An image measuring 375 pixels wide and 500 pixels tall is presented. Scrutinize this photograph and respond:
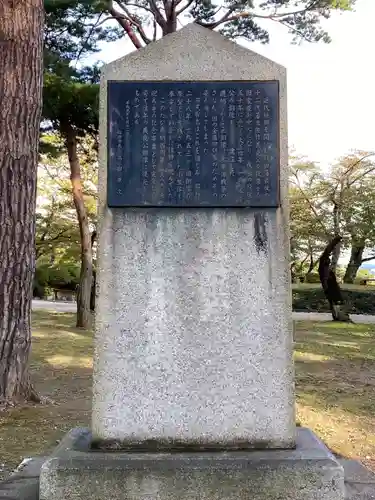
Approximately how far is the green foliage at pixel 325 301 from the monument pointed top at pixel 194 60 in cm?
1905

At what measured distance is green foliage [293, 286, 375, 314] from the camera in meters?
21.4

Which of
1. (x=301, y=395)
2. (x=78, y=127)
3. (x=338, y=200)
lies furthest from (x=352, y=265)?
(x=301, y=395)

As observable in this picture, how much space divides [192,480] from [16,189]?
3.39 meters

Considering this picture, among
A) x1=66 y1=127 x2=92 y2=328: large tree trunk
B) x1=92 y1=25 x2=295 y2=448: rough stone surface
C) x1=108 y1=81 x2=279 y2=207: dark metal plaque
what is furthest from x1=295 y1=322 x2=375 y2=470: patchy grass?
x1=66 y1=127 x2=92 y2=328: large tree trunk

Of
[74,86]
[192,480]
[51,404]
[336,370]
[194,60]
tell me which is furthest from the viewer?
[74,86]

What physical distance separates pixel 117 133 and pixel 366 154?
15.4m

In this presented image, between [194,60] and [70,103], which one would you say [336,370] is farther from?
[70,103]

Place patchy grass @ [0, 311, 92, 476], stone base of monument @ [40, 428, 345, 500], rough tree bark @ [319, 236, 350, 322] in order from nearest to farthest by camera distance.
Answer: stone base of monument @ [40, 428, 345, 500]
patchy grass @ [0, 311, 92, 476]
rough tree bark @ [319, 236, 350, 322]

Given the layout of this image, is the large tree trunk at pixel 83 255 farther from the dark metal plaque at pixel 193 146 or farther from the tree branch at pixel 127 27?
the dark metal plaque at pixel 193 146

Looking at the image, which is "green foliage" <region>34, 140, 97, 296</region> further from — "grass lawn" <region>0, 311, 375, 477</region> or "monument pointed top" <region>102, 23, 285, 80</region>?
"monument pointed top" <region>102, 23, 285, 80</region>

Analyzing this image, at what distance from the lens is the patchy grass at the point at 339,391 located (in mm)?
4449

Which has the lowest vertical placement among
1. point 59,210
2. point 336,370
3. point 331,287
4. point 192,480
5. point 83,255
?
point 336,370

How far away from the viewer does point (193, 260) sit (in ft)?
9.68

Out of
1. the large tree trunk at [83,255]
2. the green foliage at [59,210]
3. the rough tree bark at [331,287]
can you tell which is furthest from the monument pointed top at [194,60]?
the green foliage at [59,210]
